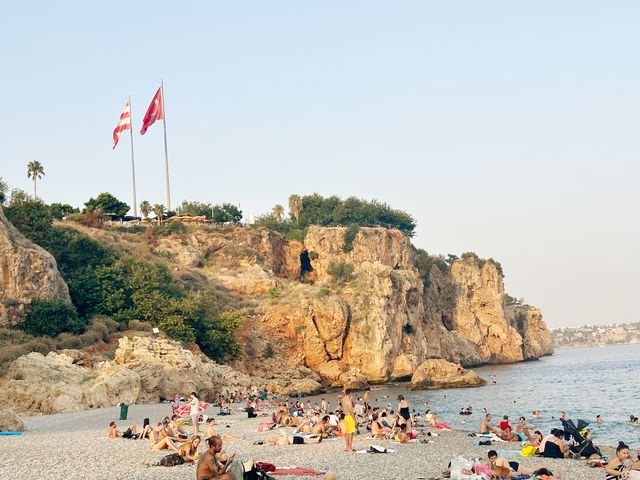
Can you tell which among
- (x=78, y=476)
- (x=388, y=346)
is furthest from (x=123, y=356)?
(x=388, y=346)

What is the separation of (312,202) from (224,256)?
2959 centimetres

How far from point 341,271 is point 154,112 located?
984 inches

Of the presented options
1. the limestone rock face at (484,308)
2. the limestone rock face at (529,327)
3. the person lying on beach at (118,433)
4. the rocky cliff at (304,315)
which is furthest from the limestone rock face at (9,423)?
the limestone rock face at (529,327)

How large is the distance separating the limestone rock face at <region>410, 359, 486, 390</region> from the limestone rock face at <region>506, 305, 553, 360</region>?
55325mm

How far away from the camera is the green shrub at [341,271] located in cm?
7825

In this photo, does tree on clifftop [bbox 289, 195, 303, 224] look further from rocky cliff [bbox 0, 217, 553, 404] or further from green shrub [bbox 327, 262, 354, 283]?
green shrub [bbox 327, 262, 354, 283]

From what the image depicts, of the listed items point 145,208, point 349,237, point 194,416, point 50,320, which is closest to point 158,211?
point 145,208

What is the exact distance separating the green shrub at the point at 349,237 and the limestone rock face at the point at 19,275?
45.3 metres

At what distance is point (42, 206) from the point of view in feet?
210

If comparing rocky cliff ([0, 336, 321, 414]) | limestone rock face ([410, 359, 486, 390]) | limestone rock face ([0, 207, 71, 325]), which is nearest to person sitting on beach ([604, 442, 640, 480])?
rocky cliff ([0, 336, 321, 414])

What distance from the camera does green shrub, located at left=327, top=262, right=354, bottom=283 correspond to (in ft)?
257

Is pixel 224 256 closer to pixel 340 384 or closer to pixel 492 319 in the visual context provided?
pixel 340 384

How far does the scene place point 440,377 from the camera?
63156 millimetres

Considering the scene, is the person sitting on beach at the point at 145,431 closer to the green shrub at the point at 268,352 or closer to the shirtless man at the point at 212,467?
the shirtless man at the point at 212,467
